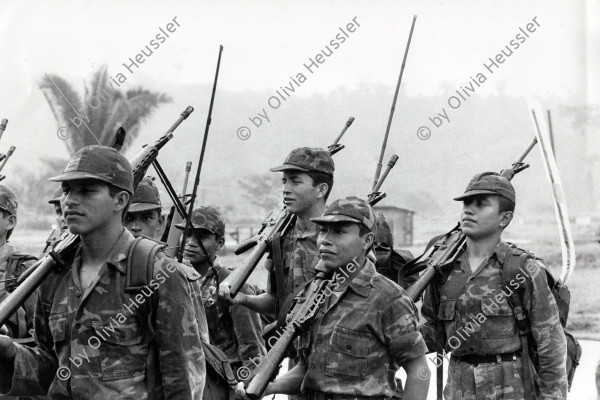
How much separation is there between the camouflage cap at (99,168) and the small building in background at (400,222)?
43.0 ft

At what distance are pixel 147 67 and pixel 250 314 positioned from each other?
11904mm

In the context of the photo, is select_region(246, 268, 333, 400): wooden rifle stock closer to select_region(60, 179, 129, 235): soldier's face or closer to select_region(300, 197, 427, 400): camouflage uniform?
select_region(300, 197, 427, 400): camouflage uniform

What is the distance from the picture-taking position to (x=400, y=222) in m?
17.1

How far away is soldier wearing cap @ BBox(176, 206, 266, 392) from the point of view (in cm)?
669

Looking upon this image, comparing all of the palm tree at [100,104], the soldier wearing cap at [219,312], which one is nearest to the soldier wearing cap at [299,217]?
the soldier wearing cap at [219,312]

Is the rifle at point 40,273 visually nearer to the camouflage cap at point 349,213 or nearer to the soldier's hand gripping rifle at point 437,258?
the camouflage cap at point 349,213

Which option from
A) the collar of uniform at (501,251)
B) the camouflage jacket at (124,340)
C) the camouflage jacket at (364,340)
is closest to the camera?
the camouflage jacket at (124,340)

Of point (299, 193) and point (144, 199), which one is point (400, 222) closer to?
point (299, 193)

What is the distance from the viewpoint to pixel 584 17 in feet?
41.9

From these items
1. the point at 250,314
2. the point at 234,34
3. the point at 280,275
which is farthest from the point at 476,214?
the point at 234,34

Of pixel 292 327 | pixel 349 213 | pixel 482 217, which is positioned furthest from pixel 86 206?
pixel 482 217

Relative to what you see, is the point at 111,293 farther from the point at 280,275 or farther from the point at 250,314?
the point at 250,314

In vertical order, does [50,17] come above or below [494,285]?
above

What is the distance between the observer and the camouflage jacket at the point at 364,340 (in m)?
4.52
